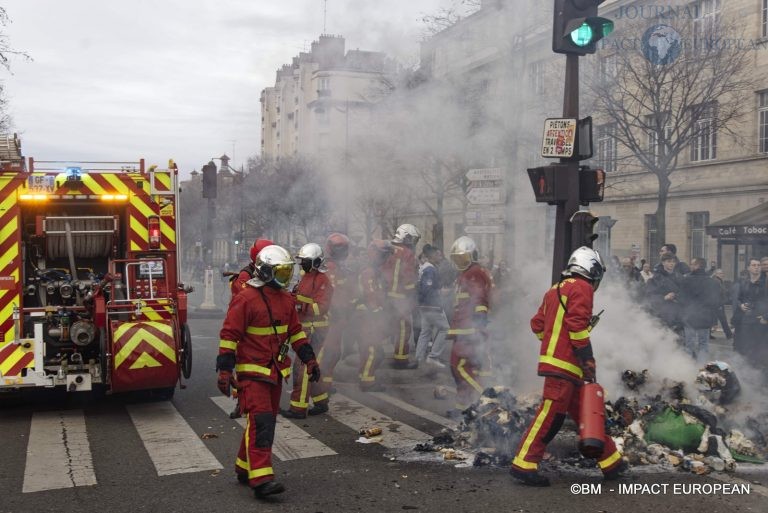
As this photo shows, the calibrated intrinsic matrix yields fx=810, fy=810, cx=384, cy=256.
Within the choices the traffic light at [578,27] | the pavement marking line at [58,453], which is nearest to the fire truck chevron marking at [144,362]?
the pavement marking line at [58,453]

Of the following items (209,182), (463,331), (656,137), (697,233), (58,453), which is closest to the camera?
(58,453)

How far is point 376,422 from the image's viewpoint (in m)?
7.26

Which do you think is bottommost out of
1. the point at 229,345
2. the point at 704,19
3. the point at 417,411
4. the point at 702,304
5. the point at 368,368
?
the point at 417,411

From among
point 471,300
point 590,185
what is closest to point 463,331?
point 471,300

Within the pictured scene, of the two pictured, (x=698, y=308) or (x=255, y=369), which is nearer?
(x=255, y=369)

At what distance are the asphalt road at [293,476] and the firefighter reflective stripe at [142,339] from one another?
62cm

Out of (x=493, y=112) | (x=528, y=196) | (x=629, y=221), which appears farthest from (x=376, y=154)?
(x=629, y=221)

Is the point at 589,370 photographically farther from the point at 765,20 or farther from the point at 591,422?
the point at 765,20

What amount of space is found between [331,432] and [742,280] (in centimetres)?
653

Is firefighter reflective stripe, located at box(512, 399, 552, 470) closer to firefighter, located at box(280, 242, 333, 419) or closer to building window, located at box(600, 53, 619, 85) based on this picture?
A: firefighter, located at box(280, 242, 333, 419)

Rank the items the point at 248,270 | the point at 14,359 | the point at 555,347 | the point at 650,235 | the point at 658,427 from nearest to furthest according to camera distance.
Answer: the point at 555,347 → the point at 658,427 → the point at 248,270 → the point at 14,359 → the point at 650,235

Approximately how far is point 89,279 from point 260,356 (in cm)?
398

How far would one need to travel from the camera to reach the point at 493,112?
12.6m

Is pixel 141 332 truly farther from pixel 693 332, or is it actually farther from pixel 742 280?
pixel 742 280
